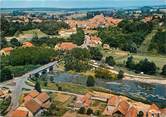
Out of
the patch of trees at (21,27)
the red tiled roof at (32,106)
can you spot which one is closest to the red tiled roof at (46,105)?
the red tiled roof at (32,106)

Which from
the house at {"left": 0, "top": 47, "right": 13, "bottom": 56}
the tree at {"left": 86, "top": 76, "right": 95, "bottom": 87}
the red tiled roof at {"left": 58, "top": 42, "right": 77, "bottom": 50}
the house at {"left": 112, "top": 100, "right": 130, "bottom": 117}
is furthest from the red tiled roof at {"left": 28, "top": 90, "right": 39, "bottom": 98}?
the red tiled roof at {"left": 58, "top": 42, "right": 77, "bottom": 50}

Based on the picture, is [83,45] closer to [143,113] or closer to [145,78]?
[145,78]

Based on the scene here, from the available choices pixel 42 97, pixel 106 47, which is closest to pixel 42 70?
pixel 42 97

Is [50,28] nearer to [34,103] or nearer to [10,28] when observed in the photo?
[10,28]

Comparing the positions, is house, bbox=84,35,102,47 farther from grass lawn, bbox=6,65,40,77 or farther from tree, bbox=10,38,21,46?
grass lawn, bbox=6,65,40,77

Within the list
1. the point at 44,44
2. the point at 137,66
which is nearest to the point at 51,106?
the point at 137,66

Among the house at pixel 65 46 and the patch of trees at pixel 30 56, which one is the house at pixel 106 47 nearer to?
the house at pixel 65 46
